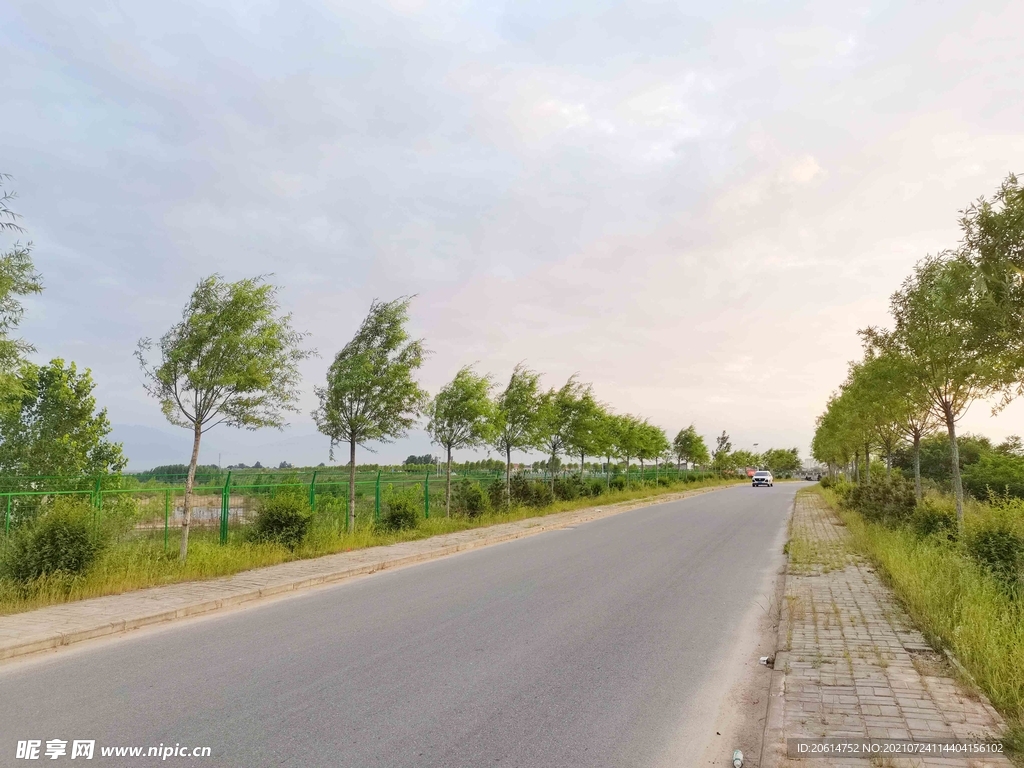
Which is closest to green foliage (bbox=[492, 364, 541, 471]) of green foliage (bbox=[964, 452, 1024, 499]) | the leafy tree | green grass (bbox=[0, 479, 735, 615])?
green grass (bbox=[0, 479, 735, 615])

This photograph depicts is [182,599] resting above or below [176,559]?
below

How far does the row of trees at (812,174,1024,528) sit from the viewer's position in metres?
7.61

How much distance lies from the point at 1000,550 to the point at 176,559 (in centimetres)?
1323

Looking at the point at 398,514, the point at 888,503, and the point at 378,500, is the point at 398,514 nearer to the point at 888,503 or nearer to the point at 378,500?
the point at 378,500

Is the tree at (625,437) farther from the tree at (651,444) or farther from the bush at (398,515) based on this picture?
the bush at (398,515)

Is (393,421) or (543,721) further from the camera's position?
(393,421)

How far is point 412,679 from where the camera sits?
18.9ft

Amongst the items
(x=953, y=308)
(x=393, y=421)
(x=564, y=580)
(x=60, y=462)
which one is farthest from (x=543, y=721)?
(x=60, y=462)

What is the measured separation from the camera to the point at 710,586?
10695 millimetres

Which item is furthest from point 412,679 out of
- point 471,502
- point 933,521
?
point 471,502

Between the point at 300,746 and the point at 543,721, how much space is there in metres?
1.75

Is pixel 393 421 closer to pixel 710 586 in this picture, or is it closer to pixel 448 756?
pixel 710 586

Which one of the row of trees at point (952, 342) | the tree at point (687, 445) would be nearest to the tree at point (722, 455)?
the tree at point (687, 445)

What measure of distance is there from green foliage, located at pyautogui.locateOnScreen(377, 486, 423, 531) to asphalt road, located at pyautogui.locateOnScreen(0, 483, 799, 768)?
7.07m
